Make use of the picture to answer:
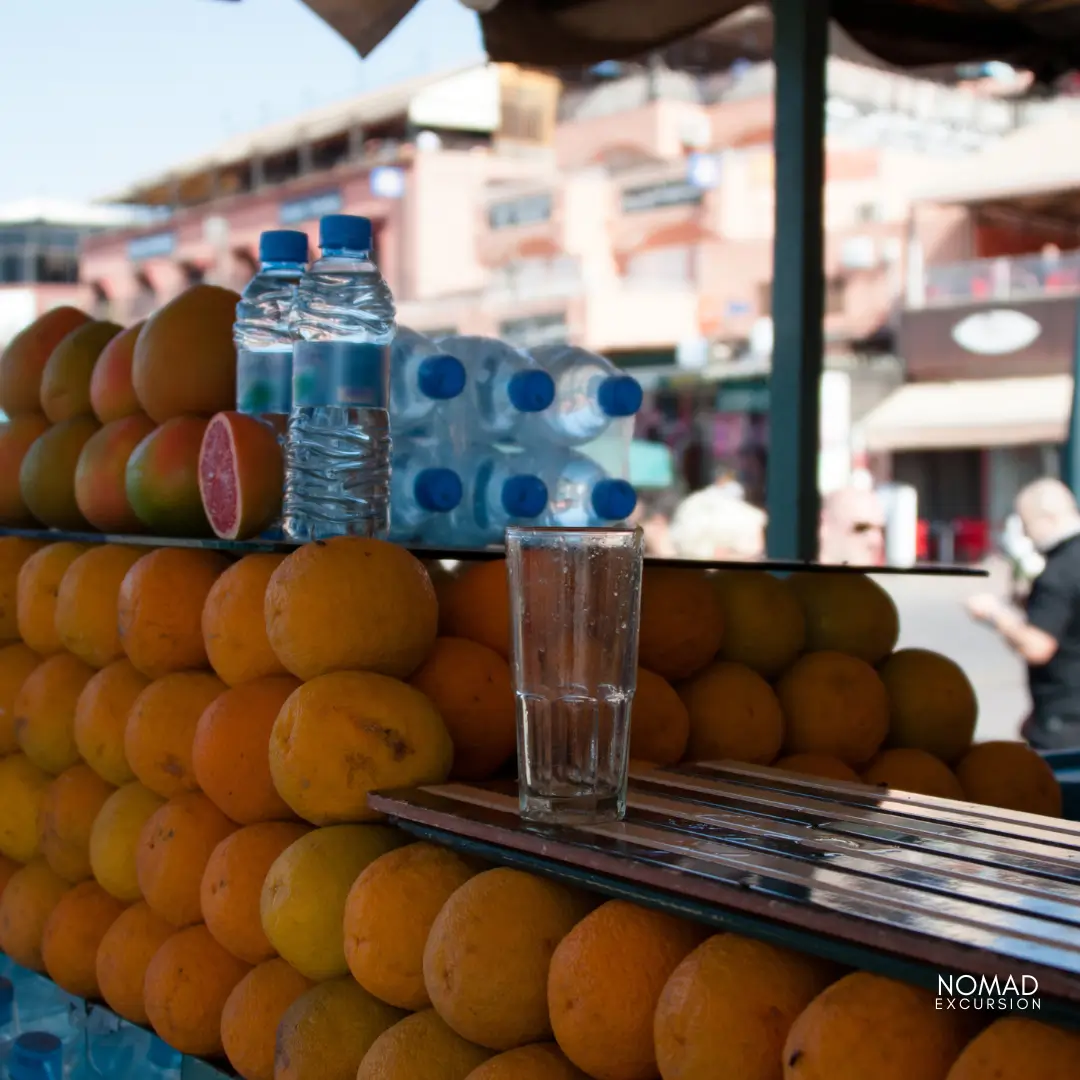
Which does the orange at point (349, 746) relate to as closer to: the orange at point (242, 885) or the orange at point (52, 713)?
the orange at point (242, 885)

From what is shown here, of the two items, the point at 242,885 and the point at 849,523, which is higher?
the point at 849,523

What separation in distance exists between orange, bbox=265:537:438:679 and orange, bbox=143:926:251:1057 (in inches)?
13.9

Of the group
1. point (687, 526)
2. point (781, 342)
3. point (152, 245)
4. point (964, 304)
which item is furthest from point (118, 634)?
point (152, 245)

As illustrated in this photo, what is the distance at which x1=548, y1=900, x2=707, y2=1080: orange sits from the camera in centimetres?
103

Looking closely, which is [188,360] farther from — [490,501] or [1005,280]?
[1005,280]

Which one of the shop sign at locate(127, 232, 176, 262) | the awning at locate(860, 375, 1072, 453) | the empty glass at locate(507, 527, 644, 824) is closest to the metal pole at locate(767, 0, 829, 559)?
the empty glass at locate(507, 527, 644, 824)

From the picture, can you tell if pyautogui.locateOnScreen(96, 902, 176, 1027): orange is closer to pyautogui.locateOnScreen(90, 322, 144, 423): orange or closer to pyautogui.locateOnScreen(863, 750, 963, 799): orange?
pyautogui.locateOnScreen(90, 322, 144, 423): orange

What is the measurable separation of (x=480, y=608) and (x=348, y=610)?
0.24 meters

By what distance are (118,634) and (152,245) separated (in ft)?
119

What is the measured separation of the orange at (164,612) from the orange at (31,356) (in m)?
0.81

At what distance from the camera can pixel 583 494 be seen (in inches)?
94.4

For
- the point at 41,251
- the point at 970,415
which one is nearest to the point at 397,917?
the point at 970,415

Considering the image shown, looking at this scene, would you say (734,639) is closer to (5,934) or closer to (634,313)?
(5,934)

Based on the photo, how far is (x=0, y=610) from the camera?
2189 mm
